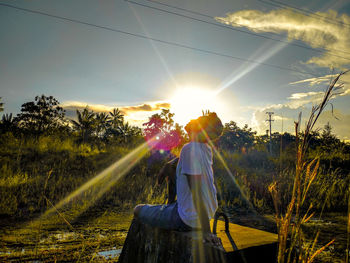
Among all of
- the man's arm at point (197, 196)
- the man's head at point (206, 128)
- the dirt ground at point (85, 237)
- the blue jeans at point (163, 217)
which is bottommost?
the dirt ground at point (85, 237)

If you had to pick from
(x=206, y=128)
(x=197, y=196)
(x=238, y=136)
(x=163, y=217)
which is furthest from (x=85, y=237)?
(x=238, y=136)

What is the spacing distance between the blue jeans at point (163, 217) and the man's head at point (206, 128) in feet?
2.16

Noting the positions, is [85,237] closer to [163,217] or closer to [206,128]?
[163,217]

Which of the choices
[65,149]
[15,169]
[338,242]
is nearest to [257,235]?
[338,242]

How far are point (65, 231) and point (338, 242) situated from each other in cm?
429

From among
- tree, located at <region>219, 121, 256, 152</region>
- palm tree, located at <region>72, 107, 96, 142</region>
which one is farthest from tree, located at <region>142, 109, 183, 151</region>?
tree, located at <region>219, 121, 256, 152</region>

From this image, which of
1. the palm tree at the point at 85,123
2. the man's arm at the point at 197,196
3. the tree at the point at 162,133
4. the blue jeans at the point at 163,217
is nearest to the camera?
the man's arm at the point at 197,196

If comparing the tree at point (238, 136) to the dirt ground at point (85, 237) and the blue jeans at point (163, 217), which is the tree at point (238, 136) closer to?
the dirt ground at point (85, 237)

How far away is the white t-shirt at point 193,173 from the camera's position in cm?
206

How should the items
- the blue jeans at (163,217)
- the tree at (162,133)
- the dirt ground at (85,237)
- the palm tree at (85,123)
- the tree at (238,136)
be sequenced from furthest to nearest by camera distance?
1. the tree at (238,136)
2. the palm tree at (85,123)
3. the tree at (162,133)
4. the dirt ground at (85,237)
5. the blue jeans at (163,217)

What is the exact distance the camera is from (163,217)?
2264mm

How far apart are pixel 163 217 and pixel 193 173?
1.86 ft

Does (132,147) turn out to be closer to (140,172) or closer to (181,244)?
(140,172)

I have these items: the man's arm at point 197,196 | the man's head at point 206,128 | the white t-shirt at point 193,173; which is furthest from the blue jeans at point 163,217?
the man's head at point 206,128
